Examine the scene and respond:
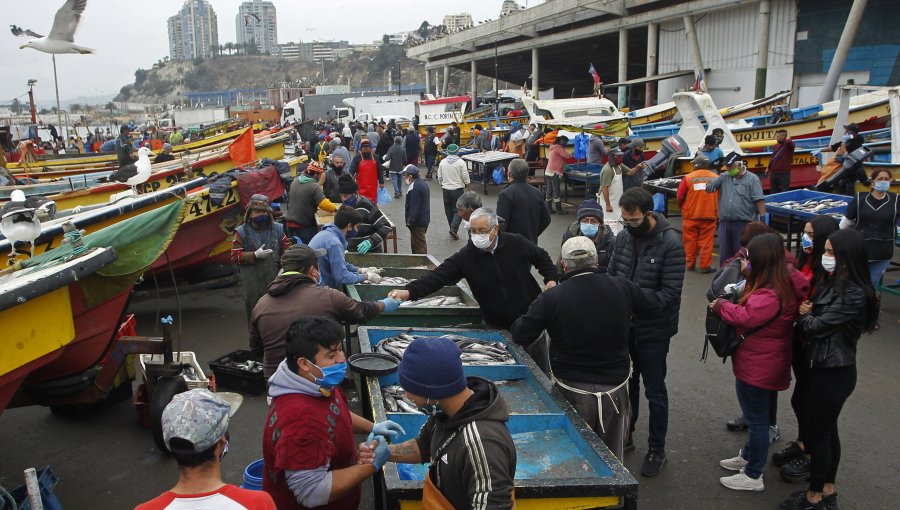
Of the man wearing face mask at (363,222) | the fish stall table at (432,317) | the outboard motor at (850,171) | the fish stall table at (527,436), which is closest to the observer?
the fish stall table at (527,436)

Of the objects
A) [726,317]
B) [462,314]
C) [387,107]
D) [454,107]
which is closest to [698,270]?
[462,314]

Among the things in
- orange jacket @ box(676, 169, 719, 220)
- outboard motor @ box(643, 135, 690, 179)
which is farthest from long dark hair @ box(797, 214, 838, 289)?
outboard motor @ box(643, 135, 690, 179)

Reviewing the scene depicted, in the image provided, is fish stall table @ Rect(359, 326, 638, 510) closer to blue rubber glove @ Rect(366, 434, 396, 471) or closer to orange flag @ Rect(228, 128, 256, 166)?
blue rubber glove @ Rect(366, 434, 396, 471)

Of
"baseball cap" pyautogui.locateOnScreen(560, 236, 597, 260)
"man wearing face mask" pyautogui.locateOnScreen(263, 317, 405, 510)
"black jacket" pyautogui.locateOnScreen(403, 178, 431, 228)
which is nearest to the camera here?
"man wearing face mask" pyautogui.locateOnScreen(263, 317, 405, 510)

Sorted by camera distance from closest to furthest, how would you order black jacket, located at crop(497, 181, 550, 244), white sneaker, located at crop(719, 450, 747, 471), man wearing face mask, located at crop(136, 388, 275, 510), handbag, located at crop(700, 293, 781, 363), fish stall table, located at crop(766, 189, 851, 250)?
man wearing face mask, located at crop(136, 388, 275, 510), handbag, located at crop(700, 293, 781, 363), white sneaker, located at crop(719, 450, 747, 471), black jacket, located at crop(497, 181, 550, 244), fish stall table, located at crop(766, 189, 851, 250)

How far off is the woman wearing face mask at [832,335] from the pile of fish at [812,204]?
19.1ft

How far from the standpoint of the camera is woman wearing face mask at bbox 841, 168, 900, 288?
7.43 m

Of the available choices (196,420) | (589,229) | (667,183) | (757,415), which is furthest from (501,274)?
(667,183)

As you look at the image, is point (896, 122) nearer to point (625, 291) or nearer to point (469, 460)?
point (625, 291)

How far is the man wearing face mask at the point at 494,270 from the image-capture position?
530 cm

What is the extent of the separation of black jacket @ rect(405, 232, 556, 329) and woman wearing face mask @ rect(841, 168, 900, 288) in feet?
A: 13.9

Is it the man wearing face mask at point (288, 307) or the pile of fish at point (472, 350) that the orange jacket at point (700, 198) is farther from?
the man wearing face mask at point (288, 307)

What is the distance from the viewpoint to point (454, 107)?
33.6 metres

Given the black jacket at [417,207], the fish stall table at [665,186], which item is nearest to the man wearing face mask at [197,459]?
the black jacket at [417,207]
